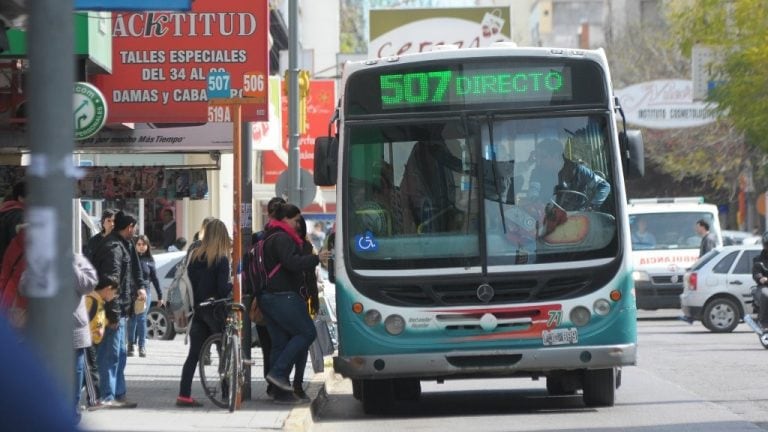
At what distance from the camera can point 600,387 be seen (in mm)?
13195

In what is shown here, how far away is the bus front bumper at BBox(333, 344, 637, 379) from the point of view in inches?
487

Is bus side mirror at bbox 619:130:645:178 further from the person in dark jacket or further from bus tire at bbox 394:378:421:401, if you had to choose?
the person in dark jacket

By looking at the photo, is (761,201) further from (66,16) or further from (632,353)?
(66,16)

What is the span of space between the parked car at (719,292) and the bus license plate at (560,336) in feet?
45.3

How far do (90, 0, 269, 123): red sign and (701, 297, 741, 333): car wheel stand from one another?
43.3ft

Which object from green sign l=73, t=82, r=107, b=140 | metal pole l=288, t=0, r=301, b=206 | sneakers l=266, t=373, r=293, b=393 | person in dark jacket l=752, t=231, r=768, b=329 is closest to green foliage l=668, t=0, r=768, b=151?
person in dark jacket l=752, t=231, r=768, b=329

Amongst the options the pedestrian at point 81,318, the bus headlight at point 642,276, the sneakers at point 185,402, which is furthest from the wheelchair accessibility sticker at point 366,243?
the bus headlight at point 642,276

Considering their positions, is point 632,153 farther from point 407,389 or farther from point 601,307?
point 407,389

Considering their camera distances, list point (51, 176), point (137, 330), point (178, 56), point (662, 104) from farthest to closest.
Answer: point (662, 104), point (137, 330), point (178, 56), point (51, 176)

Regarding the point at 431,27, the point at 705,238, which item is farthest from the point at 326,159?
the point at 431,27

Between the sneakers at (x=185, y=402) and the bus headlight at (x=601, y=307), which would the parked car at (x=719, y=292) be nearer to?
the bus headlight at (x=601, y=307)

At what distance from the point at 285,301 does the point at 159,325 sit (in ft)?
39.3

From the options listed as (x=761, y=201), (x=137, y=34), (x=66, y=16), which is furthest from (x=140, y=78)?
(x=761, y=201)

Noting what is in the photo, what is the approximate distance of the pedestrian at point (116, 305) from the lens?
1238 cm
